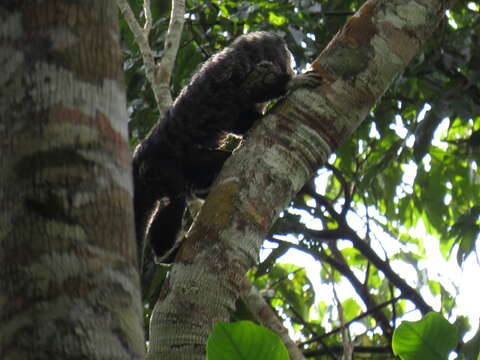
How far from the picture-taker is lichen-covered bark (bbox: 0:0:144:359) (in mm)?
1445

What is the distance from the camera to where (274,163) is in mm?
2738

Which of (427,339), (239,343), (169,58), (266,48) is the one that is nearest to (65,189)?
(239,343)

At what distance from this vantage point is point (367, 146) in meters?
6.11

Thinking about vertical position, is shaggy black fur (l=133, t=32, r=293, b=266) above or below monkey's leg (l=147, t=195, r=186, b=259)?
above

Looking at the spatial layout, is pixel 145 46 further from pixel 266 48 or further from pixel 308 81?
pixel 308 81

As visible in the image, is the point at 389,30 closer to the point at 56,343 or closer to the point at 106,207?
the point at 106,207

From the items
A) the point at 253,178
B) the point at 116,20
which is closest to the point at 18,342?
the point at 116,20

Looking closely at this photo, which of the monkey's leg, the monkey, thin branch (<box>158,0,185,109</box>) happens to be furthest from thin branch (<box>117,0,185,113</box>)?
the monkey's leg

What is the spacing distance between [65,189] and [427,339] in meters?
0.96

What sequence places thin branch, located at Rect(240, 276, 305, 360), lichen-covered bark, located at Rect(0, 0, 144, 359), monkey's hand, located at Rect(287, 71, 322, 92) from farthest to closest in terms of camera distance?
thin branch, located at Rect(240, 276, 305, 360), monkey's hand, located at Rect(287, 71, 322, 92), lichen-covered bark, located at Rect(0, 0, 144, 359)

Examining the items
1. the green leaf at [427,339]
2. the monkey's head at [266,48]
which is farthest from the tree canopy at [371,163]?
the green leaf at [427,339]

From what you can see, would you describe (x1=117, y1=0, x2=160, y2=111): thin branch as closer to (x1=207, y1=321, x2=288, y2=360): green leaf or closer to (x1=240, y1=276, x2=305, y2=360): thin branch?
(x1=240, y1=276, x2=305, y2=360): thin branch

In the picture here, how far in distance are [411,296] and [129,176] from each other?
4.41m

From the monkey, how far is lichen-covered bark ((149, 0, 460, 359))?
1.09 metres
